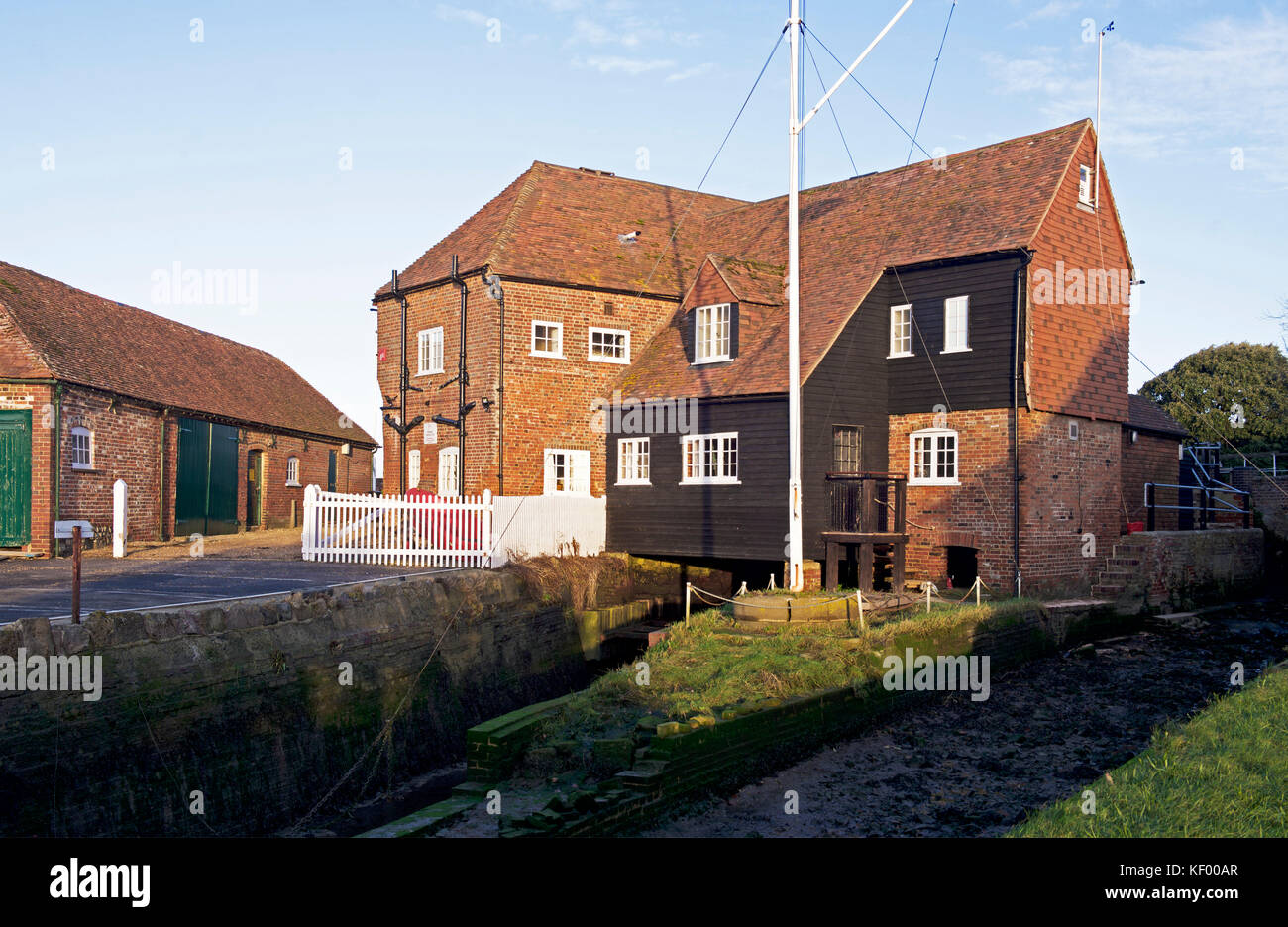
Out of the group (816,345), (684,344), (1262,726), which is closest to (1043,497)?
(816,345)

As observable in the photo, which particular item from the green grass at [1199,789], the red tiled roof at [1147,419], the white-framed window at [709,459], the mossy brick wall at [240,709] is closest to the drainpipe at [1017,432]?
the white-framed window at [709,459]

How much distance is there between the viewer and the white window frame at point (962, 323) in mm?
22859

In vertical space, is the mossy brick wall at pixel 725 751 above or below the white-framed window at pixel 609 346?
below

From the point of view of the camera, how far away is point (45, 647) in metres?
9.47

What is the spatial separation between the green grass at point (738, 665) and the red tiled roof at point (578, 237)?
12880 millimetres

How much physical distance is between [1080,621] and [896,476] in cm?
492

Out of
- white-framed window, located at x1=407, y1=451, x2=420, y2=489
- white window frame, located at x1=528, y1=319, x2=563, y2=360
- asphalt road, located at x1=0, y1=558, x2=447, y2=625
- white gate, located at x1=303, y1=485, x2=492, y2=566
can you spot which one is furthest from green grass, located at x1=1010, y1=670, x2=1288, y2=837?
white-framed window, located at x1=407, y1=451, x2=420, y2=489

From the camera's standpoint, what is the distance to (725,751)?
1109cm

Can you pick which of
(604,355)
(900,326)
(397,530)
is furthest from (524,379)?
(900,326)

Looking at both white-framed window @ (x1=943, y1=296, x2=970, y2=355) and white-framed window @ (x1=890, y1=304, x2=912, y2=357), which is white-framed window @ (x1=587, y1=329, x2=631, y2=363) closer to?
white-framed window @ (x1=890, y1=304, x2=912, y2=357)

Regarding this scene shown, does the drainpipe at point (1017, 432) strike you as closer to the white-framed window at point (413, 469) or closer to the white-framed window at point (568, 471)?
the white-framed window at point (568, 471)

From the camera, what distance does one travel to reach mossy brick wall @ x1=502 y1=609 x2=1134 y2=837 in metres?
9.08
